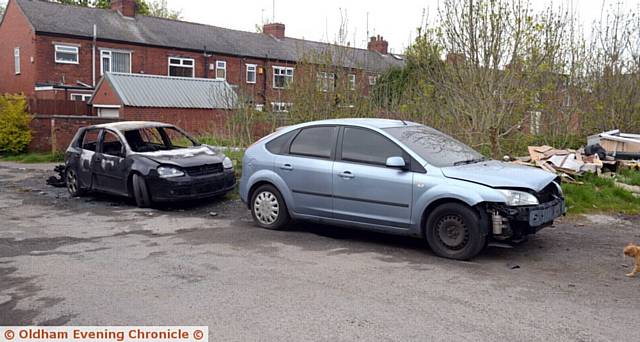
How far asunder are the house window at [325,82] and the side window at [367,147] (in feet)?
20.2

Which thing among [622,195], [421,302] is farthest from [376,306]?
[622,195]

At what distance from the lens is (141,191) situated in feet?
35.6

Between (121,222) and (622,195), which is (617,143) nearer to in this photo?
(622,195)

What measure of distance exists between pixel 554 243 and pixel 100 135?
28.1ft

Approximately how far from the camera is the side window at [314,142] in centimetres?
821

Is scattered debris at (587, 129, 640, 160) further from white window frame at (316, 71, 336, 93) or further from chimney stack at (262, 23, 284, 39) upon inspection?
chimney stack at (262, 23, 284, 39)

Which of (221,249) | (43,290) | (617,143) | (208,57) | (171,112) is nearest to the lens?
(43,290)

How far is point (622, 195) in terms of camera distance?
10.6 metres

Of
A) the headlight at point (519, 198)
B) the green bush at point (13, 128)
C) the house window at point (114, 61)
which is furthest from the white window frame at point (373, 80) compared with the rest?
the house window at point (114, 61)

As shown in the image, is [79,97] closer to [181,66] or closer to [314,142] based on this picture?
[181,66]

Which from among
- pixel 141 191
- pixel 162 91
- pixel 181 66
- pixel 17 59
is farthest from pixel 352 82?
pixel 17 59

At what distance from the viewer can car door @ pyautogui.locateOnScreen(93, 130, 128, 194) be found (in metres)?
11.2

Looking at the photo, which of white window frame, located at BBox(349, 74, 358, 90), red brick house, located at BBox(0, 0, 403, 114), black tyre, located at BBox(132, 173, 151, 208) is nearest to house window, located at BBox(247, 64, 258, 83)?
red brick house, located at BBox(0, 0, 403, 114)

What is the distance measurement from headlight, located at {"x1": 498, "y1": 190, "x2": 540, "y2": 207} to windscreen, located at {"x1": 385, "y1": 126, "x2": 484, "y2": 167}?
0.90m
